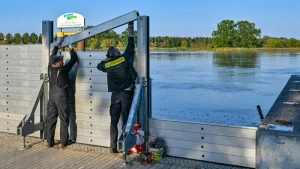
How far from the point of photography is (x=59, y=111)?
19.0ft

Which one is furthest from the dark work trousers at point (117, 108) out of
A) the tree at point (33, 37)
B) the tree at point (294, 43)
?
the tree at point (294, 43)

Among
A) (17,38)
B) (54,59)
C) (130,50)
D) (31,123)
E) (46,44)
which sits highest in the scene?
(17,38)

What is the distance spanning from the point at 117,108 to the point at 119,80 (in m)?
0.43

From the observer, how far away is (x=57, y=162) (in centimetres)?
507

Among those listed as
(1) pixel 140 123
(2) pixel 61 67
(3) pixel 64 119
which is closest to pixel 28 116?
(3) pixel 64 119

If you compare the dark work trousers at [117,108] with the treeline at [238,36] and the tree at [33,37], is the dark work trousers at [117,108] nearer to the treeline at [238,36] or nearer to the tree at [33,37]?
the tree at [33,37]

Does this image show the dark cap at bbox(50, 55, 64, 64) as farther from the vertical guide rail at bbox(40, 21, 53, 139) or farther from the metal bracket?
the metal bracket

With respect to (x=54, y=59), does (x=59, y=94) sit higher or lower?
lower

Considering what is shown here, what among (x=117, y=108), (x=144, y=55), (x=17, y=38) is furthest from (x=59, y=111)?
(x=17, y=38)

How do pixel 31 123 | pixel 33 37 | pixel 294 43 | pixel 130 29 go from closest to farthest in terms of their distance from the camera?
1. pixel 130 29
2. pixel 31 123
3. pixel 33 37
4. pixel 294 43

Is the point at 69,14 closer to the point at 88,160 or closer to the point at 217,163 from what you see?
the point at 88,160

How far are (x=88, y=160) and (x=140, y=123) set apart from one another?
3.11ft

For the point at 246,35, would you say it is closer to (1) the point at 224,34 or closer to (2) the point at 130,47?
(1) the point at 224,34

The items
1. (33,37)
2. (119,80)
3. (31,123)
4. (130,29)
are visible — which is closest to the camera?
(119,80)
